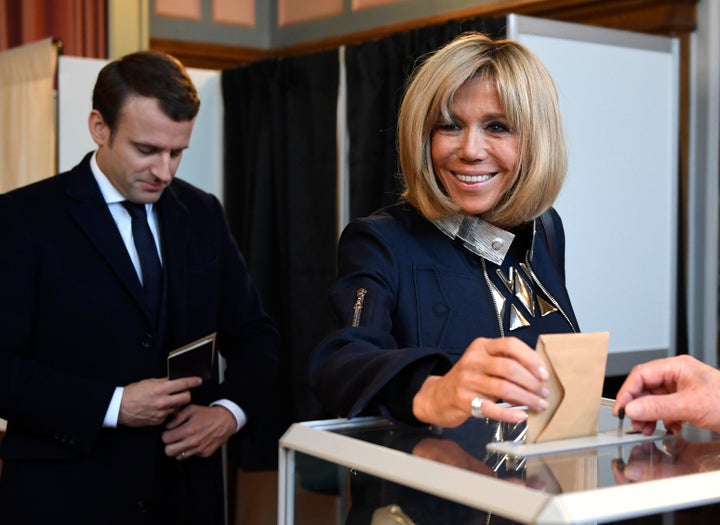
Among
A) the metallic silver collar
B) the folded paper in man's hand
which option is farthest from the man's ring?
the folded paper in man's hand

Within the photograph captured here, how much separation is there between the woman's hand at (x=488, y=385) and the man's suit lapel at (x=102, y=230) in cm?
141

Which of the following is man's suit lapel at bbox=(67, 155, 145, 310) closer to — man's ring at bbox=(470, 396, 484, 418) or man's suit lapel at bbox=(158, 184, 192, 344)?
man's suit lapel at bbox=(158, 184, 192, 344)

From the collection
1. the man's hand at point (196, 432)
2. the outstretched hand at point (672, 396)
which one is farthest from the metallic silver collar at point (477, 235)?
the man's hand at point (196, 432)

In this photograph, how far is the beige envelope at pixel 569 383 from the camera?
1311 millimetres

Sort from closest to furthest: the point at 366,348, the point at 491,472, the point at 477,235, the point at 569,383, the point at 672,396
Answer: the point at 491,472
the point at 569,383
the point at 672,396
the point at 366,348
the point at 477,235

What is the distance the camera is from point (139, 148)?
2854 mm

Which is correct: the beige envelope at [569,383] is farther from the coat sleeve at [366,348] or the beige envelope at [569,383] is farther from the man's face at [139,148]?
the man's face at [139,148]

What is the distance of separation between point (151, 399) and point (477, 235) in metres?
1.07

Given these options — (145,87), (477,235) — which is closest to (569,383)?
(477,235)

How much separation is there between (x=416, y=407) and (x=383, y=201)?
2.39m

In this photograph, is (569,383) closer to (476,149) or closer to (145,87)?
(476,149)

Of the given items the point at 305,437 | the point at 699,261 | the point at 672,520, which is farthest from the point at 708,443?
the point at 699,261

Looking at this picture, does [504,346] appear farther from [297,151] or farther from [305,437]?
[297,151]

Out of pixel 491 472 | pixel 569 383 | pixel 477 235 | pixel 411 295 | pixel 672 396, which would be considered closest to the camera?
pixel 491 472
